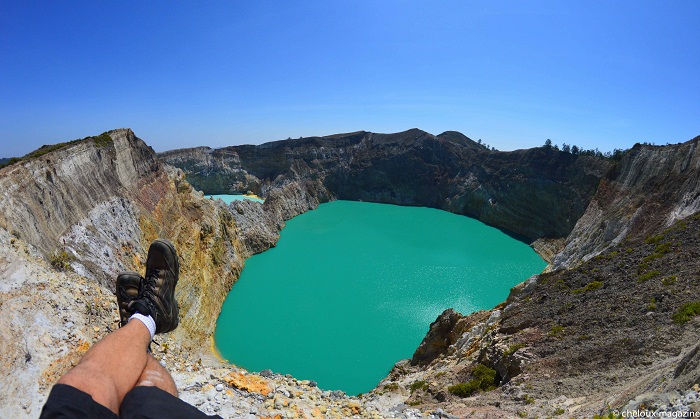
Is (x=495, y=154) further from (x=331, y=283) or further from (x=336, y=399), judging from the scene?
(x=336, y=399)

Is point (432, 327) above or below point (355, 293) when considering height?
below

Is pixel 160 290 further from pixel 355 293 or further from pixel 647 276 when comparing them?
pixel 355 293

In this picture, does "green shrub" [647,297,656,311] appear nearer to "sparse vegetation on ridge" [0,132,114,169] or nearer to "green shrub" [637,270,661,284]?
"green shrub" [637,270,661,284]

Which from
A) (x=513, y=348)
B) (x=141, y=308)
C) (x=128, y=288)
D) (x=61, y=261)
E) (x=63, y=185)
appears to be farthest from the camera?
(x=63, y=185)

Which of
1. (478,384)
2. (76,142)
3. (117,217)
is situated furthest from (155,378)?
(76,142)

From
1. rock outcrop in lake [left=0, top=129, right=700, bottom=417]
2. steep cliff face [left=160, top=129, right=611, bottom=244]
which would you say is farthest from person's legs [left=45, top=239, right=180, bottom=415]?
steep cliff face [left=160, top=129, right=611, bottom=244]

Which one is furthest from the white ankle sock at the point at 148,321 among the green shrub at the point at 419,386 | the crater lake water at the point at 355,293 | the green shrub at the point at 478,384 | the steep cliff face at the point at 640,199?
the steep cliff face at the point at 640,199
